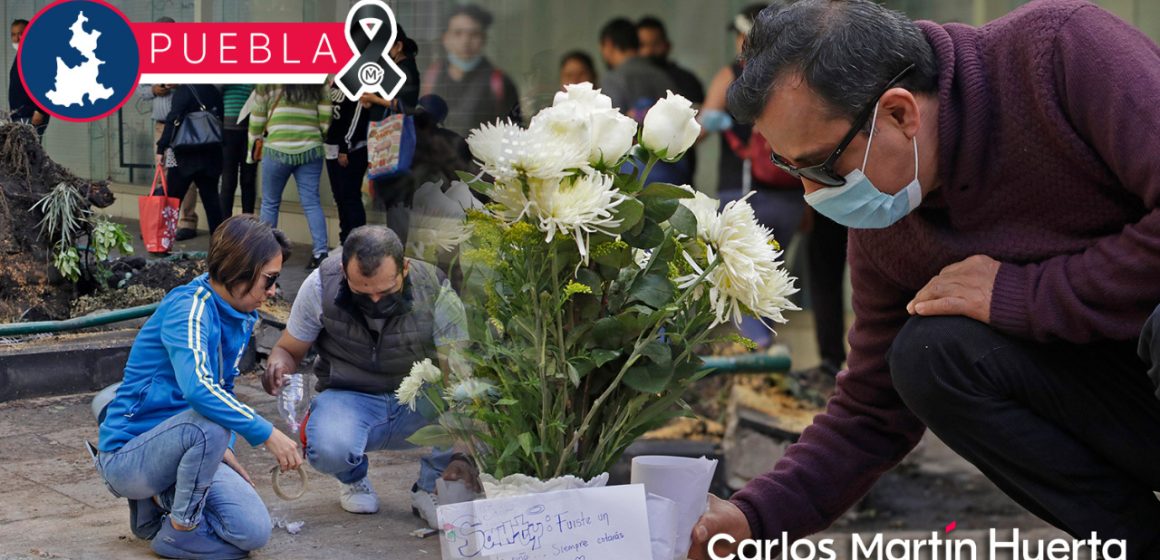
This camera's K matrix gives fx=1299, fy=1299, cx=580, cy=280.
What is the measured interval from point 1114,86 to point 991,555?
1.54m

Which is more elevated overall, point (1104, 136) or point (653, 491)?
point (1104, 136)

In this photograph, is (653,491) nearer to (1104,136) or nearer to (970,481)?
(1104,136)

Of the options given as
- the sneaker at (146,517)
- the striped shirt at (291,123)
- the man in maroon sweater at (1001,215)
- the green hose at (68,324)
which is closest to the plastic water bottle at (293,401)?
the sneaker at (146,517)

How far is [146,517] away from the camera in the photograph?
2.98 meters

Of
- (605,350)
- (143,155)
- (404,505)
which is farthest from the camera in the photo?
(143,155)

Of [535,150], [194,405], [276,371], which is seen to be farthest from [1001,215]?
[276,371]

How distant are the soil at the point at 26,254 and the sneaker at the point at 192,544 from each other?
5.25ft

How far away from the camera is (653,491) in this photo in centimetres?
163

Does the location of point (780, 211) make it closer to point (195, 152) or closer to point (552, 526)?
point (195, 152)

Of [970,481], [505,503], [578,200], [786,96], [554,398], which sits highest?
[786,96]

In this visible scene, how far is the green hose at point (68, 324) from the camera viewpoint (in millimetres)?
3979

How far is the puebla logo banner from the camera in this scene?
10.2 ft

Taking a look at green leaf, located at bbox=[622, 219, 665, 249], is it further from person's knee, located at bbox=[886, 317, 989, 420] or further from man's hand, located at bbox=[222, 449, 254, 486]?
man's hand, located at bbox=[222, 449, 254, 486]

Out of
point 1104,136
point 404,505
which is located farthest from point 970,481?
point 1104,136
